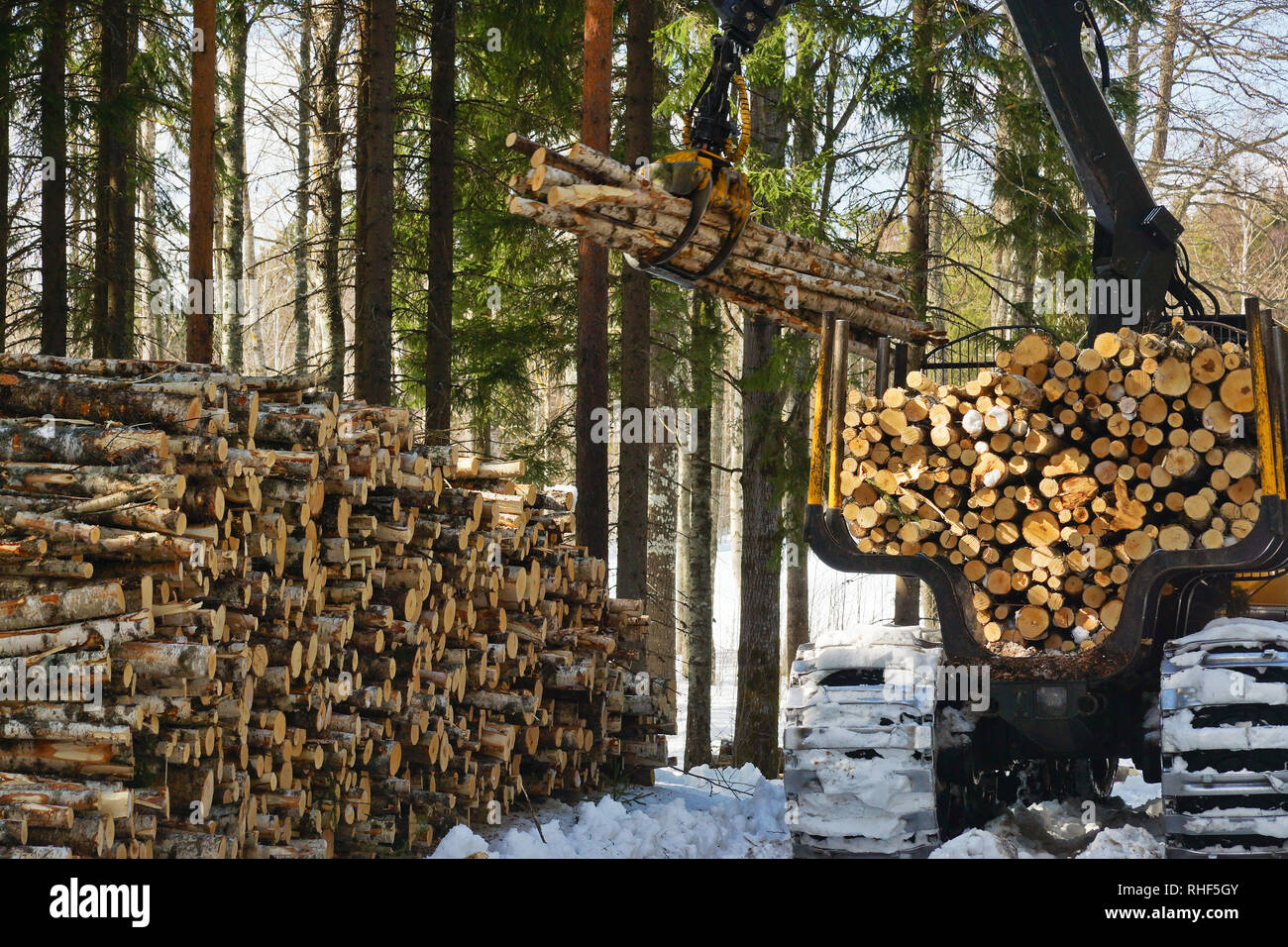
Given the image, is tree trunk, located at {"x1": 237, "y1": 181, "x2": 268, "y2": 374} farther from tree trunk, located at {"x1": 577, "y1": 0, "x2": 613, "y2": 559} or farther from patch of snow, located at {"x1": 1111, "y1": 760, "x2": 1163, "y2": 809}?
patch of snow, located at {"x1": 1111, "y1": 760, "x2": 1163, "y2": 809}

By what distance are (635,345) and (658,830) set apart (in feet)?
17.9

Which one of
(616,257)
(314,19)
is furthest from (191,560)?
(314,19)

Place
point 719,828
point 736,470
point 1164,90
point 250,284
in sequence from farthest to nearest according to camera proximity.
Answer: point 250,284, point 1164,90, point 736,470, point 719,828

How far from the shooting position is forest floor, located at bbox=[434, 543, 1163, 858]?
5.55 metres

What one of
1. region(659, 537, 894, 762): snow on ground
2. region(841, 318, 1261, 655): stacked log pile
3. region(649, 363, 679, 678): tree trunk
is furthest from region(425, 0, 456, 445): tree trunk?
region(659, 537, 894, 762): snow on ground

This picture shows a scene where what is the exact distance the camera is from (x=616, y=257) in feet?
48.1

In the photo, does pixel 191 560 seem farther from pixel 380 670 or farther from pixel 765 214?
pixel 765 214

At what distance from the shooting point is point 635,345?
1185 centimetres

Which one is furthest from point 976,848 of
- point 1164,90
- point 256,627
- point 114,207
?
point 1164,90

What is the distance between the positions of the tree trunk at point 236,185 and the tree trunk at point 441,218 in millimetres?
2527

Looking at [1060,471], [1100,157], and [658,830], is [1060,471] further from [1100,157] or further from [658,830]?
[658,830]

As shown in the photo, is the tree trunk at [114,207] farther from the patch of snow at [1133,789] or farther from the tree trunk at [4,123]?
the patch of snow at [1133,789]

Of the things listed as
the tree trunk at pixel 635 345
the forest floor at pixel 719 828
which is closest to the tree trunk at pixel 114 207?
the tree trunk at pixel 635 345
